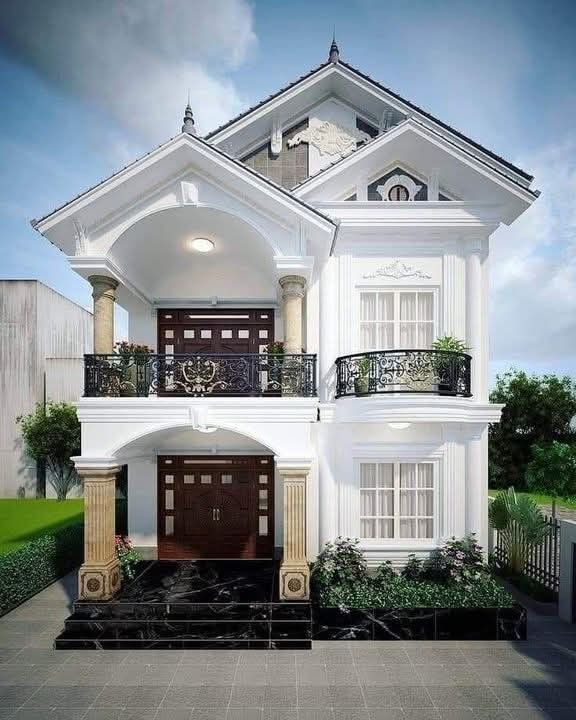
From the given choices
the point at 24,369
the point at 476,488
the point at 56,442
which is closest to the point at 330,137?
the point at 476,488

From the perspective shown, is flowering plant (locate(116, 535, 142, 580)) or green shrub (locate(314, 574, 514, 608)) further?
flowering plant (locate(116, 535, 142, 580))

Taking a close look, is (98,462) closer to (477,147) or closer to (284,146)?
(284,146)

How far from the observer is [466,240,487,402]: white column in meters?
9.28

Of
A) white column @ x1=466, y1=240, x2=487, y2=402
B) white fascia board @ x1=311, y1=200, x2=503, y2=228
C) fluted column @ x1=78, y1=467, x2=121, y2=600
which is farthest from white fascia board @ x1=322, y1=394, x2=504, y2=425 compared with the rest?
fluted column @ x1=78, y1=467, x2=121, y2=600

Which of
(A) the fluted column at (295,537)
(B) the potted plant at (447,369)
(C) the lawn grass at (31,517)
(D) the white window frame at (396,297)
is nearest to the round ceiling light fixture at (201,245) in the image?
(D) the white window frame at (396,297)

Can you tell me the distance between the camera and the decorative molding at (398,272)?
31.1 ft

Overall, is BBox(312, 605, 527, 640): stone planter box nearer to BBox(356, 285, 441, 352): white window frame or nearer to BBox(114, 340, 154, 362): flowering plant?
BBox(356, 285, 441, 352): white window frame

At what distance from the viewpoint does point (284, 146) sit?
1052 cm

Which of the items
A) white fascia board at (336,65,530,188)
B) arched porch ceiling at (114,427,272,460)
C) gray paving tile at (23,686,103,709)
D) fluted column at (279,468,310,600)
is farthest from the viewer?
arched porch ceiling at (114,427,272,460)

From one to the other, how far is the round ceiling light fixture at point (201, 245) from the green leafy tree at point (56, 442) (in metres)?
14.6

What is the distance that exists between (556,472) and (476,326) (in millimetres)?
4471

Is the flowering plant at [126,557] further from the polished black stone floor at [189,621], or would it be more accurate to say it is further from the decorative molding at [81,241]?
the decorative molding at [81,241]

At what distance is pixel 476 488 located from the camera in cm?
909

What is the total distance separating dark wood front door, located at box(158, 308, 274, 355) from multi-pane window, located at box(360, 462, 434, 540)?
4.11 meters
